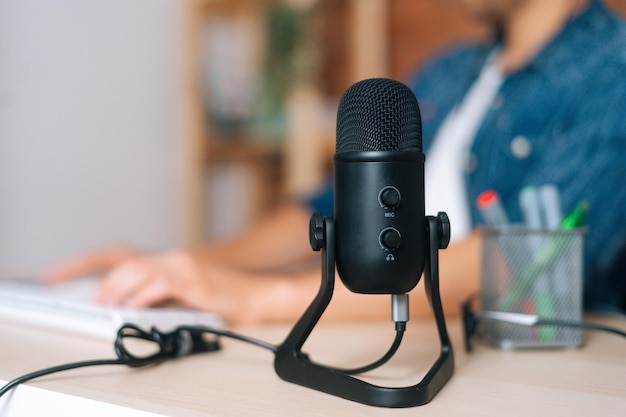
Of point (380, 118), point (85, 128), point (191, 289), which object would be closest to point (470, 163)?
point (191, 289)

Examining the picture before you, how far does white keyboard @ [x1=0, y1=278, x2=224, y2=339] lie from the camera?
66cm

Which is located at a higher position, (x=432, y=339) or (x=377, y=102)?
(x=377, y=102)

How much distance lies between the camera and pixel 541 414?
429 mm

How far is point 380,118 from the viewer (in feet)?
1.51

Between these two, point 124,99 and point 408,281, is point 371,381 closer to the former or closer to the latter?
point 408,281

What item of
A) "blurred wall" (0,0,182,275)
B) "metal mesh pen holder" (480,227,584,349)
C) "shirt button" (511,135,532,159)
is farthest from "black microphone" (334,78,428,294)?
"blurred wall" (0,0,182,275)

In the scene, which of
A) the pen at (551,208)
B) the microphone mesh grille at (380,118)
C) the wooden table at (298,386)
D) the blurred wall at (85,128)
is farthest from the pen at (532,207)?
the blurred wall at (85,128)

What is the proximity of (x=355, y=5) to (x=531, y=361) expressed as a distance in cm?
156

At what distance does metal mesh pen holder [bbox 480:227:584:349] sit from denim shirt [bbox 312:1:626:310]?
0.18 meters

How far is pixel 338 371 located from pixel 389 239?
0.34ft

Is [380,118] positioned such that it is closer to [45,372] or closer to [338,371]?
[338,371]

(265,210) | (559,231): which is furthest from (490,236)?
(265,210)

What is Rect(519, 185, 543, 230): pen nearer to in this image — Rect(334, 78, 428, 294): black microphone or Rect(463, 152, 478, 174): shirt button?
Rect(334, 78, 428, 294): black microphone

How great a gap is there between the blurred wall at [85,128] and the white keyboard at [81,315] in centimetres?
100
